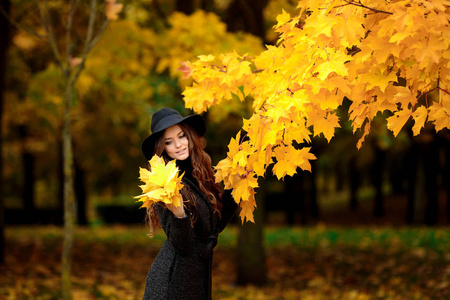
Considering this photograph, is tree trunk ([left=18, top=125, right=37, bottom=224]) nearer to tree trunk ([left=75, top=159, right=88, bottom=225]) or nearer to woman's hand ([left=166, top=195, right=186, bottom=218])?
tree trunk ([left=75, top=159, right=88, bottom=225])

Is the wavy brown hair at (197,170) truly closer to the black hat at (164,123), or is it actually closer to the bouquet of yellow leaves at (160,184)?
the black hat at (164,123)

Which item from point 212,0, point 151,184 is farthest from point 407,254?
point 151,184

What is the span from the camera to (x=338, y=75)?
2121mm

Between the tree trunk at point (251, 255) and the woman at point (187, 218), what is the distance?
4.74 metres

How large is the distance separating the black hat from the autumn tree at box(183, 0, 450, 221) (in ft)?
1.32

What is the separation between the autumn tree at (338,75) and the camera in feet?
6.10

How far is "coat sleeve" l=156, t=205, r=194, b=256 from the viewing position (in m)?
2.15

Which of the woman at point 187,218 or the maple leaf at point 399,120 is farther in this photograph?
the woman at point 187,218

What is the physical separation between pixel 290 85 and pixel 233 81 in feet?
2.16

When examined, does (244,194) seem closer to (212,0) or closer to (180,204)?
(180,204)

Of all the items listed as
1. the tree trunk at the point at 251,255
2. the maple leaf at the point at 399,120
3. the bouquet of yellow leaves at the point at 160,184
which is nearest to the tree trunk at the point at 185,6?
the tree trunk at the point at 251,255

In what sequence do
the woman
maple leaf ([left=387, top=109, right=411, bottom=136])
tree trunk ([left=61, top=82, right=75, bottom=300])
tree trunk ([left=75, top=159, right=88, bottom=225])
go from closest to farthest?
1. maple leaf ([left=387, top=109, right=411, bottom=136])
2. the woman
3. tree trunk ([left=61, top=82, right=75, bottom=300])
4. tree trunk ([left=75, top=159, right=88, bottom=225])

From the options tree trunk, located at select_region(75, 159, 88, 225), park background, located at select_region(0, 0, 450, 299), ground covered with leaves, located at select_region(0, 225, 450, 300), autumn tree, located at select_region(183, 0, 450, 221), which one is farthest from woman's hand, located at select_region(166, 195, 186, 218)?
tree trunk, located at select_region(75, 159, 88, 225)

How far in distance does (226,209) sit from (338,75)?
99 cm
